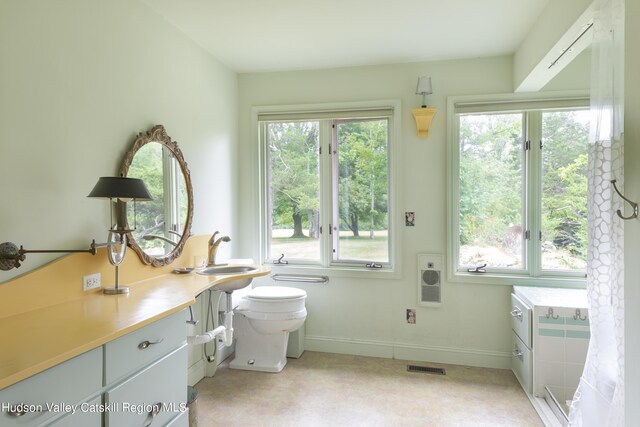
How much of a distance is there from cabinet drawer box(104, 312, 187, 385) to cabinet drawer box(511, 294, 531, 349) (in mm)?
2189

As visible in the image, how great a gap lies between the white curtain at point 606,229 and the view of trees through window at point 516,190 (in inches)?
54.0

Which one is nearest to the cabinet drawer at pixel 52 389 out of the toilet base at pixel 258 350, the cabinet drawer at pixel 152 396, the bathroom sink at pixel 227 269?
the cabinet drawer at pixel 152 396

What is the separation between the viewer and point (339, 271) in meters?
3.33

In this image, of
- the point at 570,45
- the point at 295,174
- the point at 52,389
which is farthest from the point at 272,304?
the point at 570,45

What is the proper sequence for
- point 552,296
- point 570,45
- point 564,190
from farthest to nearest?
point 564,190 < point 552,296 < point 570,45

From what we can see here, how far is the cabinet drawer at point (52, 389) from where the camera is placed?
3.23 feet

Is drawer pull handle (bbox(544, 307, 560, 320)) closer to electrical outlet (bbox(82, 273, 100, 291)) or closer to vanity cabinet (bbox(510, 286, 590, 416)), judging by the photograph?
vanity cabinet (bbox(510, 286, 590, 416))

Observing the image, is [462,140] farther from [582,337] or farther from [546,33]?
[582,337]

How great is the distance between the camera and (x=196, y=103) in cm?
282

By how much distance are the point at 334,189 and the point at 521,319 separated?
1.76 metres

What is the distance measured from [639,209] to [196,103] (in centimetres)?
265

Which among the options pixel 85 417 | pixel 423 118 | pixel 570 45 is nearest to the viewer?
pixel 85 417

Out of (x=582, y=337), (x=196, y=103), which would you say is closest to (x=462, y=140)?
(x=582, y=337)

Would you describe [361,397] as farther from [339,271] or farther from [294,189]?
[294,189]
